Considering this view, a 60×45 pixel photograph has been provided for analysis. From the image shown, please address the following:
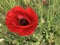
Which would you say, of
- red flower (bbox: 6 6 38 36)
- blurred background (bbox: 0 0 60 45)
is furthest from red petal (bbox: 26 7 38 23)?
blurred background (bbox: 0 0 60 45)

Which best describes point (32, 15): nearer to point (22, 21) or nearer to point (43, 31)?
point (22, 21)

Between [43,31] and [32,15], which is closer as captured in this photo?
[32,15]

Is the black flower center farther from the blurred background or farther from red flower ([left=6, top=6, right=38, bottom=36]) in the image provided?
the blurred background

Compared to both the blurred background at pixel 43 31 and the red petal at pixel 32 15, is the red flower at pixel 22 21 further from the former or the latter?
the blurred background at pixel 43 31

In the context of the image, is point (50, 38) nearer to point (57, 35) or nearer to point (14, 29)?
point (57, 35)

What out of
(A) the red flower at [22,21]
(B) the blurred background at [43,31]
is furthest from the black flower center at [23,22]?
(B) the blurred background at [43,31]

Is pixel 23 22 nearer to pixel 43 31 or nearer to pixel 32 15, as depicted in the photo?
pixel 32 15

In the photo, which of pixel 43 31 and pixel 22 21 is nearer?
pixel 22 21

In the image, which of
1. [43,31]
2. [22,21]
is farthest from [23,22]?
[43,31]
